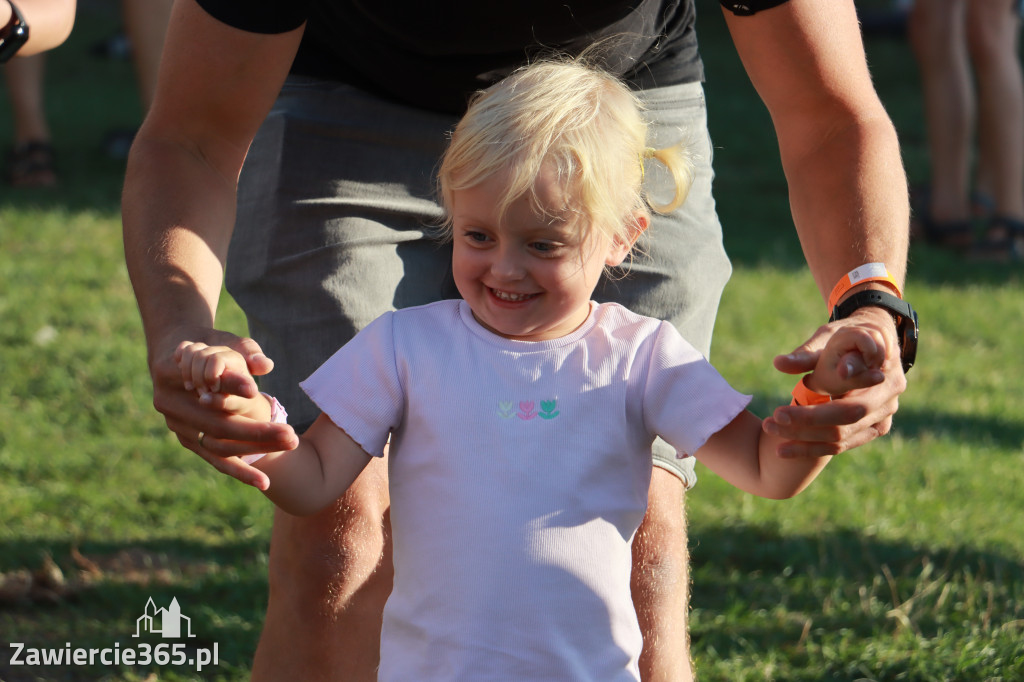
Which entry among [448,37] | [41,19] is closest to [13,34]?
[41,19]

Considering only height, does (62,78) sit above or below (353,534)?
above

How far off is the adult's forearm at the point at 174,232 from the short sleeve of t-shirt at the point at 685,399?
71 centimetres

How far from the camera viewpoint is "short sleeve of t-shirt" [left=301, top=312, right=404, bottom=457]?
181 cm

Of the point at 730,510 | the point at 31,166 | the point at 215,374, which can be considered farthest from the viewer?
the point at 31,166

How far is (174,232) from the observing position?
194 centimetres

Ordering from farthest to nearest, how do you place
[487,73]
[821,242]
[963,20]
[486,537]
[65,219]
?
[963,20] < [65,219] < [487,73] < [821,242] < [486,537]

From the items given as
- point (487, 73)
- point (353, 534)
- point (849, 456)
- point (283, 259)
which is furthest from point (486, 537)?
point (849, 456)

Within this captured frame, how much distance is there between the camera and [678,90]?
238 cm

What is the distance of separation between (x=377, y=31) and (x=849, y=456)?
2798 mm

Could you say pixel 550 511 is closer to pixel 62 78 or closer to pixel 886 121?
pixel 886 121

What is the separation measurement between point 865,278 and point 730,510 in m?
2.05
